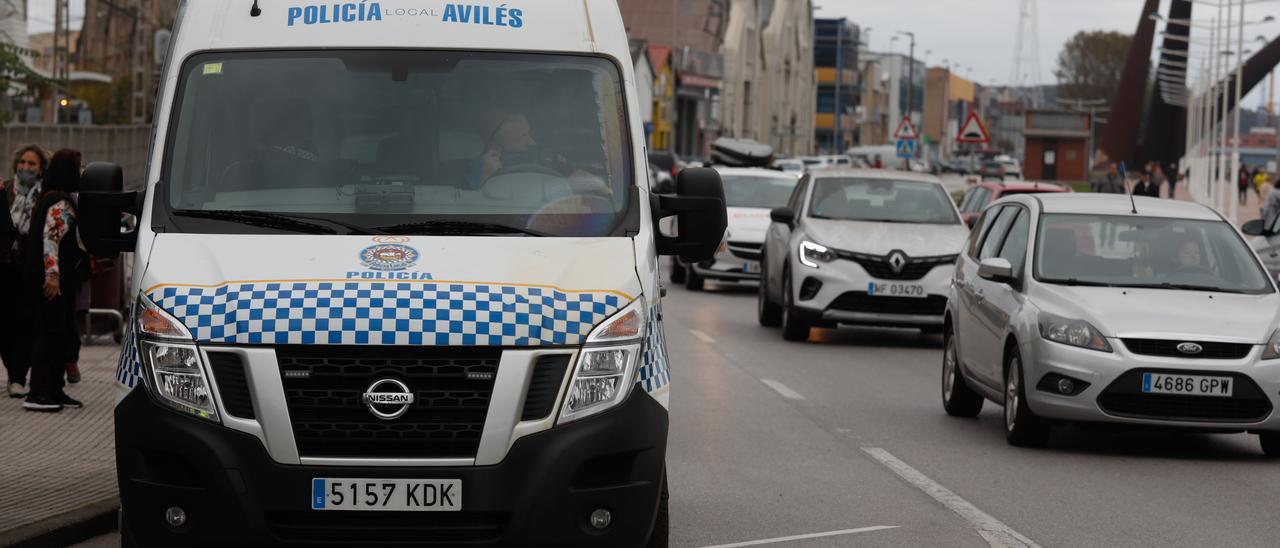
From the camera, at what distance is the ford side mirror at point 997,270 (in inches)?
460

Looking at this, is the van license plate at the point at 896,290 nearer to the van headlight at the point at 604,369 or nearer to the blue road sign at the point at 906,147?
the van headlight at the point at 604,369

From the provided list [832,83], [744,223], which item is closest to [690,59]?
[832,83]

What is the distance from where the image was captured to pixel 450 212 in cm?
695

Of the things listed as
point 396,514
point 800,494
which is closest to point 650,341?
point 396,514

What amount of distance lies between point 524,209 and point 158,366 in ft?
4.94

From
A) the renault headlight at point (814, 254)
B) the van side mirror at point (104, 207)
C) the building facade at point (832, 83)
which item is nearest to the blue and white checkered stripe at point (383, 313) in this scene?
the van side mirror at point (104, 207)

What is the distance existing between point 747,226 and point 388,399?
20.4m

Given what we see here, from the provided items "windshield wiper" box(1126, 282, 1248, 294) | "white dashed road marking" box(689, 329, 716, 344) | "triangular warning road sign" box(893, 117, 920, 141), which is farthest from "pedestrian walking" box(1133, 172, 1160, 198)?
"windshield wiper" box(1126, 282, 1248, 294)

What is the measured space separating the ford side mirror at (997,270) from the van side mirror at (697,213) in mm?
4668

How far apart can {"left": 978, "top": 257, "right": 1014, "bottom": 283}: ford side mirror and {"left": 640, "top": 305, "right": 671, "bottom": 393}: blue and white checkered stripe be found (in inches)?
208

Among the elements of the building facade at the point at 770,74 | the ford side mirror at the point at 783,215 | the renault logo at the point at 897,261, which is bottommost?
the renault logo at the point at 897,261

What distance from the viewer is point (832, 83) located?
192750mm

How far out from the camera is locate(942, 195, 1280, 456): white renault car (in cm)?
1076

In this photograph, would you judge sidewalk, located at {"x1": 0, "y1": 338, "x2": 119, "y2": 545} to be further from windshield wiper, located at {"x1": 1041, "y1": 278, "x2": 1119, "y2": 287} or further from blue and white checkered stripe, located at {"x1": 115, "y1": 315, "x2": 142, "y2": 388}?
windshield wiper, located at {"x1": 1041, "y1": 278, "x2": 1119, "y2": 287}
